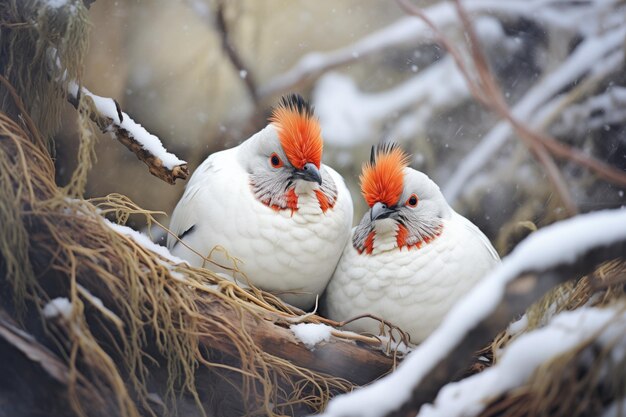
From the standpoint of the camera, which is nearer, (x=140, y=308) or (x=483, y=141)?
(x=140, y=308)

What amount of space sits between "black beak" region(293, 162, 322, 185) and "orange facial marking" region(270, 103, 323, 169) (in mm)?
11

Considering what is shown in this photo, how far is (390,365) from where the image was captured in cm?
138

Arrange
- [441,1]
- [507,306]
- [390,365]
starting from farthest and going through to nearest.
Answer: [441,1]
[390,365]
[507,306]

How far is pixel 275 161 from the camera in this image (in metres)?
1.56

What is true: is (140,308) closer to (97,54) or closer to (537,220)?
(97,54)

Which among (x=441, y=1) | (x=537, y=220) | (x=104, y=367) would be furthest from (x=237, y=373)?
(x=441, y=1)

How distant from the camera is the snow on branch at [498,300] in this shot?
90 centimetres

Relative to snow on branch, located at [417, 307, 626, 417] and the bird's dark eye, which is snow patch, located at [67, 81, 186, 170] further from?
snow on branch, located at [417, 307, 626, 417]

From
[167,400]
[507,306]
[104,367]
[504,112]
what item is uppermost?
[504,112]

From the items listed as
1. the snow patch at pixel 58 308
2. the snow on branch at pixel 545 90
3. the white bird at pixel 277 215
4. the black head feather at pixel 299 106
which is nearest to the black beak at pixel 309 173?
the white bird at pixel 277 215

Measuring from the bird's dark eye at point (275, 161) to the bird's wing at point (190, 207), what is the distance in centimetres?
16

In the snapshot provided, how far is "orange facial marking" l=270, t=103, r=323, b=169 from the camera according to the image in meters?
1.49

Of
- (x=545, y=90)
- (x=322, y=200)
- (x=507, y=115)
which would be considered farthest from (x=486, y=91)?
(x=545, y=90)

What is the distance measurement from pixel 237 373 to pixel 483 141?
987 millimetres
